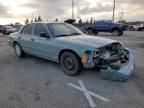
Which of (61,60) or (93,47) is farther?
(61,60)

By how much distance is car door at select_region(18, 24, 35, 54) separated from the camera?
7175 millimetres

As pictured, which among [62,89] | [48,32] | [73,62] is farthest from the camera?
[48,32]

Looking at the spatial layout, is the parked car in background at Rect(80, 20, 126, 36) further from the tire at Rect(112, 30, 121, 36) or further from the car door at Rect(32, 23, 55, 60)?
the car door at Rect(32, 23, 55, 60)

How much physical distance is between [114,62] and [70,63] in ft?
4.14

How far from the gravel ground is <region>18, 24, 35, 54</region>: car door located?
876 mm

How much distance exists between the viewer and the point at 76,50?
5.36 m

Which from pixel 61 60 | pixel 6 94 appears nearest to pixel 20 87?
pixel 6 94

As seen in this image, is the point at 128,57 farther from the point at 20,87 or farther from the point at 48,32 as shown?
the point at 20,87

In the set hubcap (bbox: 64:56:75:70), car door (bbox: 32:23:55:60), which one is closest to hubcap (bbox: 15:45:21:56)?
car door (bbox: 32:23:55:60)

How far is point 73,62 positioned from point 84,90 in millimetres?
1129

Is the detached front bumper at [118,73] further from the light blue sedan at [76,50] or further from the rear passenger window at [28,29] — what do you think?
the rear passenger window at [28,29]

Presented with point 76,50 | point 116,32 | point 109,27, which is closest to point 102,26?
point 109,27

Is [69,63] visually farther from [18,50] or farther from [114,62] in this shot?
[18,50]

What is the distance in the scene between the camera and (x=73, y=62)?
559 centimetres
